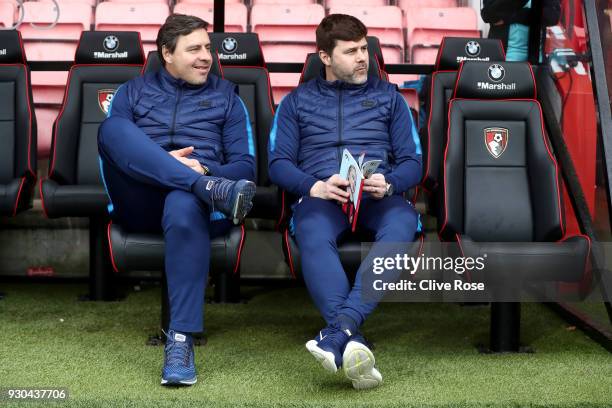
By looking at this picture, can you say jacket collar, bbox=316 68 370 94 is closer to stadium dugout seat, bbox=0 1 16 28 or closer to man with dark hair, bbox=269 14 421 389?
man with dark hair, bbox=269 14 421 389

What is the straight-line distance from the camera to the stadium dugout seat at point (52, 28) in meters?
4.21

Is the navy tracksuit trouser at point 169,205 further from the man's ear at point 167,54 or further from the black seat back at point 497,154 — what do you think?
the black seat back at point 497,154

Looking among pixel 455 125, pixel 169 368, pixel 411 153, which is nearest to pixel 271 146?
pixel 411 153

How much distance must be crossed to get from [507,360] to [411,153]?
701 millimetres

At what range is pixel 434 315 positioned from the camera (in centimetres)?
338

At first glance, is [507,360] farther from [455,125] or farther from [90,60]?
[90,60]

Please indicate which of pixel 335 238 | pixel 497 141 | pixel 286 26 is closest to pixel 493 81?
pixel 497 141

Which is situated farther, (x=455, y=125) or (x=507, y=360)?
(x=455, y=125)

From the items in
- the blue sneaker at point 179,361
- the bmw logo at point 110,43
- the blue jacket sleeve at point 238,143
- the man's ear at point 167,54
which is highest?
the bmw logo at point 110,43

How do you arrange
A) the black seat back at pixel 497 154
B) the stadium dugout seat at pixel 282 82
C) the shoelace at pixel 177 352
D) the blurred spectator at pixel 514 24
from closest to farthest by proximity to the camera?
the shoelace at pixel 177 352
the black seat back at pixel 497 154
the blurred spectator at pixel 514 24
the stadium dugout seat at pixel 282 82

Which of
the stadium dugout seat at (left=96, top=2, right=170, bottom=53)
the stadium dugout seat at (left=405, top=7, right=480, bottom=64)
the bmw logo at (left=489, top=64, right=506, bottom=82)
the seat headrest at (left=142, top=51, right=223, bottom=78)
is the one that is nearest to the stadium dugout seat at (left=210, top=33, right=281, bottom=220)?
the seat headrest at (left=142, top=51, right=223, bottom=78)

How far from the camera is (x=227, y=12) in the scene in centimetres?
431

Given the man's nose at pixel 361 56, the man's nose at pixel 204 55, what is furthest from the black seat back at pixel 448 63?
the man's nose at pixel 204 55

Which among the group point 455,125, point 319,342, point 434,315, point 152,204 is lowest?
point 434,315
